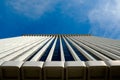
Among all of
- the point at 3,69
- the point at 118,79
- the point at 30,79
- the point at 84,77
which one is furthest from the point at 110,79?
the point at 3,69

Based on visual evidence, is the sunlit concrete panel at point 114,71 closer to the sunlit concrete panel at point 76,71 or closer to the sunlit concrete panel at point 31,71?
the sunlit concrete panel at point 76,71

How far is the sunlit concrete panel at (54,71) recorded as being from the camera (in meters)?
14.1

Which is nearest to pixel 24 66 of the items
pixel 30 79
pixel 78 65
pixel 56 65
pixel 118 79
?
pixel 30 79

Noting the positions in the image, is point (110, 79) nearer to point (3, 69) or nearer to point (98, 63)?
point (98, 63)

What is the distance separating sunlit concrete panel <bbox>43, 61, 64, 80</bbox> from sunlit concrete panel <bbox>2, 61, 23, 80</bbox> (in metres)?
1.57

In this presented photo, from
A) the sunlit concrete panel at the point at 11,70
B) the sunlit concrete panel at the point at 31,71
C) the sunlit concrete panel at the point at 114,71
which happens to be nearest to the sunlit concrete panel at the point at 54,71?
the sunlit concrete panel at the point at 31,71

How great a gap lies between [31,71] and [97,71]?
3865 millimetres

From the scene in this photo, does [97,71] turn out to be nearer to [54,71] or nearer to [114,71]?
[114,71]

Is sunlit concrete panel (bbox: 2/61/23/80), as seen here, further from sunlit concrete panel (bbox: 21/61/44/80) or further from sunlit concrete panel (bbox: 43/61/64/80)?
sunlit concrete panel (bbox: 43/61/64/80)

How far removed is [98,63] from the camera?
14.6 meters

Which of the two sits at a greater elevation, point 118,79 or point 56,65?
point 56,65

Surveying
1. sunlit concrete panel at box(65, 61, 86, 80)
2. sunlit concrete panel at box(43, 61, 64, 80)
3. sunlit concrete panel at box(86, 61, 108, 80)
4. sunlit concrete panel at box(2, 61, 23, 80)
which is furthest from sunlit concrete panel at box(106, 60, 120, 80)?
sunlit concrete panel at box(2, 61, 23, 80)

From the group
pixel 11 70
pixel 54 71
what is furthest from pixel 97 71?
pixel 11 70

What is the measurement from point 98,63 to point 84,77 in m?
1.21
